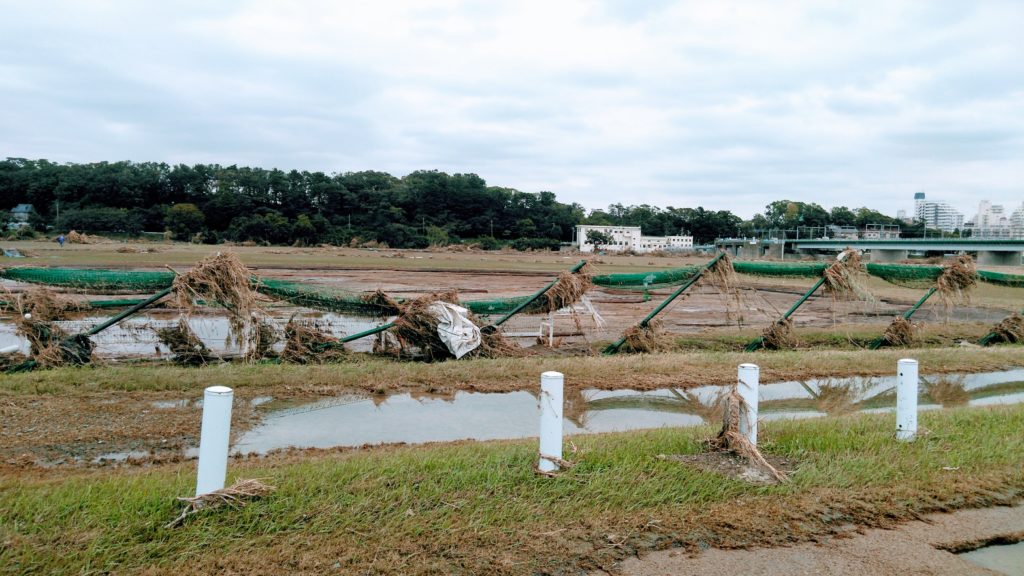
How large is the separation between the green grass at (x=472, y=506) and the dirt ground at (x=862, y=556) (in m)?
0.13

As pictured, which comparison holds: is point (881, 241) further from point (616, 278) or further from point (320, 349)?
point (320, 349)

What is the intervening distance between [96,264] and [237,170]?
9073 cm

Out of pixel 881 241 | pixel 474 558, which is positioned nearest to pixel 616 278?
pixel 474 558

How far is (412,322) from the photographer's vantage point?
35.6 feet

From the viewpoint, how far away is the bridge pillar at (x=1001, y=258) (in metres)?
62.1

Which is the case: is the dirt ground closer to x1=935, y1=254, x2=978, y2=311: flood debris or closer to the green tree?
x1=935, y1=254, x2=978, y2=311: flood debris

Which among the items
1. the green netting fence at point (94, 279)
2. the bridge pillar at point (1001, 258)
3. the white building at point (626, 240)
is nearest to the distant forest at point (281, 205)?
the white building at point (626, 240)

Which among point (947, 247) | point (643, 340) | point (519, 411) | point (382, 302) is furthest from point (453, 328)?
point (947, 247)

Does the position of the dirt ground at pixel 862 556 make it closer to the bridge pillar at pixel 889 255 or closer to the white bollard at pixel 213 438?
the white bollard at pixel 213 438

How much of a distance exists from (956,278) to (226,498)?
618 inches

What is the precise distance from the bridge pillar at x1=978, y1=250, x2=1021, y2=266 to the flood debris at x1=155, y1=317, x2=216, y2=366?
7204cm

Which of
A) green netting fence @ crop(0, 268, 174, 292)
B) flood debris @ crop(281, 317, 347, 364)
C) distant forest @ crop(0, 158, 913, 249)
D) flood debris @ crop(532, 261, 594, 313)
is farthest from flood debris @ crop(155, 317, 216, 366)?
distant forest @ crop(0, 158, 913, 249)

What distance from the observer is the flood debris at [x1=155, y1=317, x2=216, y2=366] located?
396 inches

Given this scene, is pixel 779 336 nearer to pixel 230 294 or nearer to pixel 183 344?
pixel 230 294
